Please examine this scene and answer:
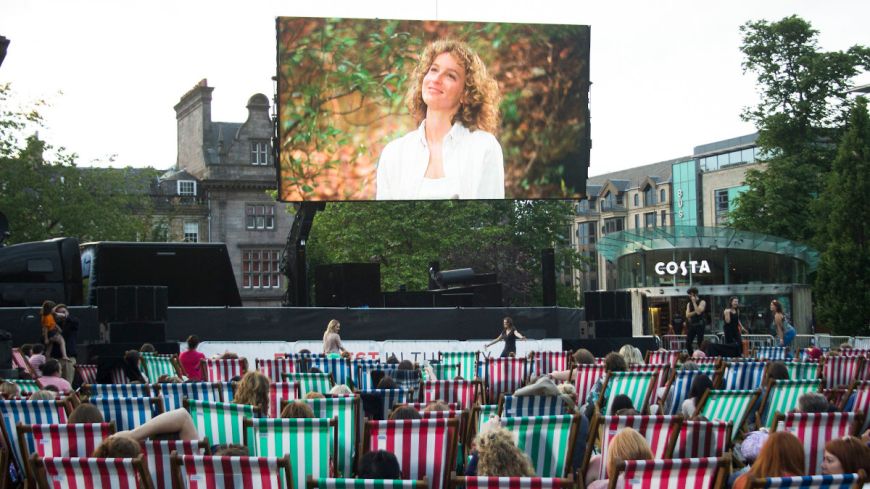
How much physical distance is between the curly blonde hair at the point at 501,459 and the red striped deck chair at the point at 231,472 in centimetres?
97

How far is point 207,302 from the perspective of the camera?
26781mm

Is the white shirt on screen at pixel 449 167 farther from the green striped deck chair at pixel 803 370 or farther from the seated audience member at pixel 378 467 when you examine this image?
the seated audience member at pixel 378 467

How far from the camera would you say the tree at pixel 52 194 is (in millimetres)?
50562

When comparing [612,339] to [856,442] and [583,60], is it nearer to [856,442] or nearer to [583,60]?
[583,60]

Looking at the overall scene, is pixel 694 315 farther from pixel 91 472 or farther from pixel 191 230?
pixel 191 230

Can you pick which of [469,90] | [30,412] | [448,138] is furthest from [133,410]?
[469,90]

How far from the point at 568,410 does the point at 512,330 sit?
10.6 m

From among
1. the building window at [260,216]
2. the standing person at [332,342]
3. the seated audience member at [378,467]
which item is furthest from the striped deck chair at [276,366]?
the building window at [260,216]

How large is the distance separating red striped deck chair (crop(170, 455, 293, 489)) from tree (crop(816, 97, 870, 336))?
40.4 meters

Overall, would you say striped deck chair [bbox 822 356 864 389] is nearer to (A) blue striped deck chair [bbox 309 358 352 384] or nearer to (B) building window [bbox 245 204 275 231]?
(A) blue striped deck chair [bbox 309 358 352 384]

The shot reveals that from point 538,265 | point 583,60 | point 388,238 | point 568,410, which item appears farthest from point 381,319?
point 538,265

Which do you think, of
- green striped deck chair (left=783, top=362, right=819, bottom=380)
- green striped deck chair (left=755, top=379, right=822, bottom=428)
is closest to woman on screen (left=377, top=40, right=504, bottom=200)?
green striped deck chair (left=783, top=362, right=819, bottom=380)

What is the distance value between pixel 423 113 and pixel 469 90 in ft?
4.21

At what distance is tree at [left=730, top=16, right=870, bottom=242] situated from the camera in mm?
50938
